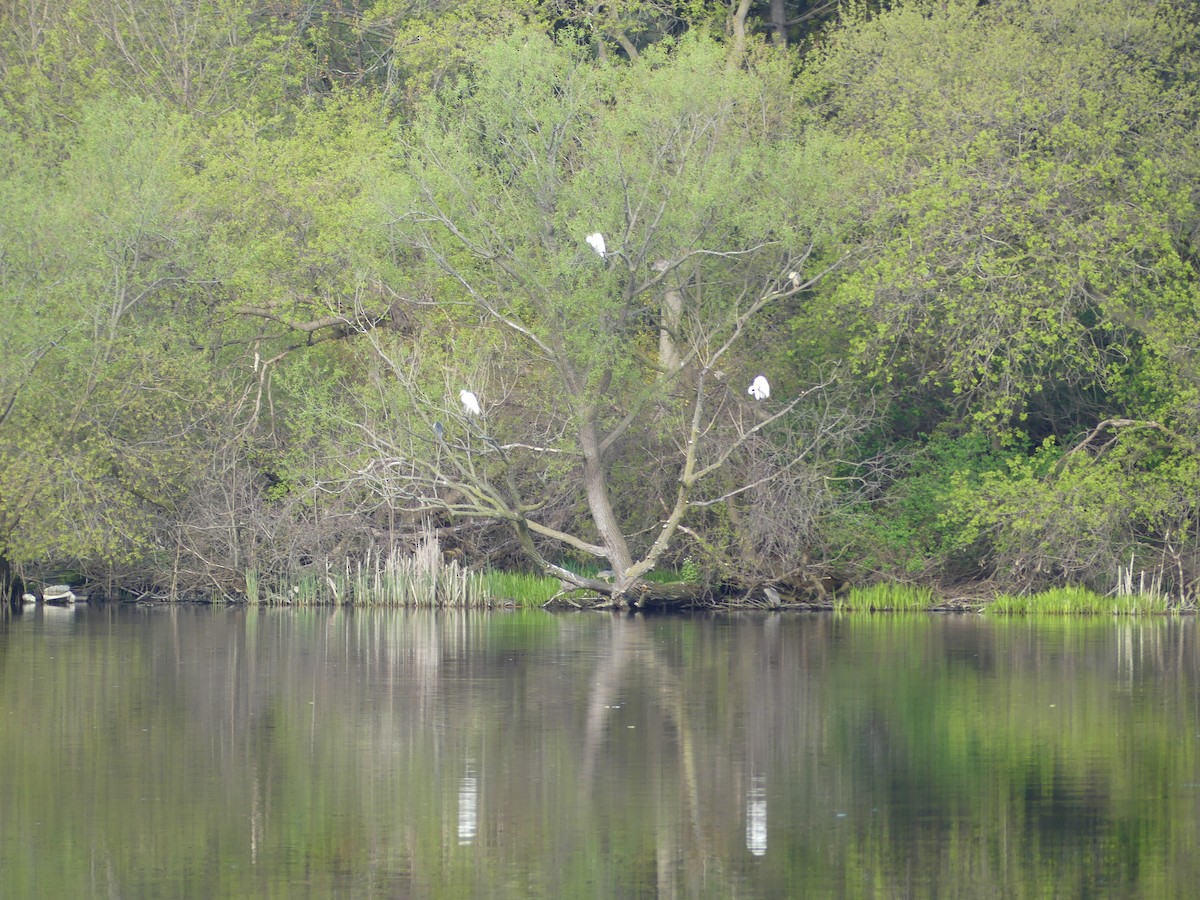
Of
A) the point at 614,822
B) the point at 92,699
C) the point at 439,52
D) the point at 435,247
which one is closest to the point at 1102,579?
the point at 435,247

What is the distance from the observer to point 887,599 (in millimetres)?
30234

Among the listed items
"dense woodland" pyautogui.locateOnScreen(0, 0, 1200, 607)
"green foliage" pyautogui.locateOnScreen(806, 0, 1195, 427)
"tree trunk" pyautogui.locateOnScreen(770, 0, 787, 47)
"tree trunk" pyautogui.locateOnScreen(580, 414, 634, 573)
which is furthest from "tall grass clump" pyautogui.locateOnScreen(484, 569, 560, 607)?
"tree trunk" pyautogui.locateOnScreen(770, 0, 787, 47)

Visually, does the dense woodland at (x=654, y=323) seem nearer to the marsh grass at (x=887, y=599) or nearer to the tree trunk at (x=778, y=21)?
the marsh grass at (x=887, y=599)

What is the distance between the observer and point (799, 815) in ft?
37.1

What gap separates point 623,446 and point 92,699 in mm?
15081

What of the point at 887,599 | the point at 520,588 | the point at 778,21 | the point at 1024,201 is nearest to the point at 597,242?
the point at 520,588

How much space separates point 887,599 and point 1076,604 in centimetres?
303

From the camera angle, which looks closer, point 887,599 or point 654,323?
point 887,599

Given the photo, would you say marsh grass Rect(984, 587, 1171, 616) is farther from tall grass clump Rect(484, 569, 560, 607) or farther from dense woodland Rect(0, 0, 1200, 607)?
tall grass clump Rect(484, 569, 560, 607)

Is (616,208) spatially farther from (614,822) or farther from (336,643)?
(614,822)

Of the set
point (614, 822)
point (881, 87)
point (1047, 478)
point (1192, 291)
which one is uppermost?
point (881, 87)

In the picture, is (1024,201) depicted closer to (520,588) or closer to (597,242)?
(597,242)

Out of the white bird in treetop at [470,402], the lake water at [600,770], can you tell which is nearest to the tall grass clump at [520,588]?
the white bird in treetop at [470,402]

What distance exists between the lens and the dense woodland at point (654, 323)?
93.8 feet
